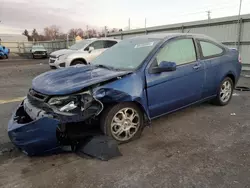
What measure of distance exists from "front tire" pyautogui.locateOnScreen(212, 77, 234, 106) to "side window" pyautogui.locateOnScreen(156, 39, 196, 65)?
120cm

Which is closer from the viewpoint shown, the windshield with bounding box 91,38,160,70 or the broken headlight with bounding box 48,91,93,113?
the broken headlight with bounding box 48,91,93,113

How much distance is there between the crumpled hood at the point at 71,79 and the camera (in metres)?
2.99

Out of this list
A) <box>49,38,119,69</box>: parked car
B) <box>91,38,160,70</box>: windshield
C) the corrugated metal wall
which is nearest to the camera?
<box>91,38,160,70</box>: windshield

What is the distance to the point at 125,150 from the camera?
327 cm

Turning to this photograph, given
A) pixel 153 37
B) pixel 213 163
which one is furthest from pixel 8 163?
pixel 153 37

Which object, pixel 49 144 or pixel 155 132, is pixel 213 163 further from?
pixel 49 144

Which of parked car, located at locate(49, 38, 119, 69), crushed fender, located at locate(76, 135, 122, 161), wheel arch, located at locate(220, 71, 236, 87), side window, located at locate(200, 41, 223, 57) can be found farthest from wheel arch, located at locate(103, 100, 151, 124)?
parked car, located at locate(49, 38, 119, 69)

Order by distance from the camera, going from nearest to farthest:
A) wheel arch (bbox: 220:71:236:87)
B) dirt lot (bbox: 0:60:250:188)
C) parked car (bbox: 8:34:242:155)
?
dirt lot (bbox: 0:60:250:188) → parked car (bbox: 8:34:242:155) → wheel arch (bbox: 220:71:236:87)

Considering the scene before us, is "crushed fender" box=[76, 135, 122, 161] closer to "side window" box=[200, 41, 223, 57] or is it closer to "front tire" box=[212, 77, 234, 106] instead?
"side window" box=[200, 41, 223, 57]

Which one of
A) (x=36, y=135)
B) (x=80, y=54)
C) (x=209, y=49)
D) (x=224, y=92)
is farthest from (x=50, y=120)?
(x=80, y=54)

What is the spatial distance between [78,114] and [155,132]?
155 cm

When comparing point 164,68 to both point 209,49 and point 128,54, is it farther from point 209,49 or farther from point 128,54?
point 209,49

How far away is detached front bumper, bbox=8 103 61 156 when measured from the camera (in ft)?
9.04

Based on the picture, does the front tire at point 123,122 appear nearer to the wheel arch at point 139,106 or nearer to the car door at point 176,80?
the wheel arch at point 139,106
